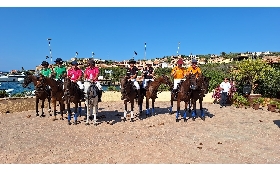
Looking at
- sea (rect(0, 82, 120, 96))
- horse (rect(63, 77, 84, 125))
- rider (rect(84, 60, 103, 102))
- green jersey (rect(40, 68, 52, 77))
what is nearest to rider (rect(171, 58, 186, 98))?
rider (rect(84, 60, 103, 102))

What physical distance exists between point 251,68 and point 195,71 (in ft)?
32.5

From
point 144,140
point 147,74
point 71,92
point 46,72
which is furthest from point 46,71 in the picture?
point 144,140

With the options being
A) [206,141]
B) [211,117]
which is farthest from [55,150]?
[211,117]

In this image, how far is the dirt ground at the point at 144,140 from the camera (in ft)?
25.4

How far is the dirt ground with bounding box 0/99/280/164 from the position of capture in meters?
7.75

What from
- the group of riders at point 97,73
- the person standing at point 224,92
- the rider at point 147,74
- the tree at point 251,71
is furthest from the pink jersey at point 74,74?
the tree at point 251,71

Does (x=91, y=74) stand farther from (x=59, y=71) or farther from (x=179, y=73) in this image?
(x=179, y=73)

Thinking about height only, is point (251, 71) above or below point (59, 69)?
above

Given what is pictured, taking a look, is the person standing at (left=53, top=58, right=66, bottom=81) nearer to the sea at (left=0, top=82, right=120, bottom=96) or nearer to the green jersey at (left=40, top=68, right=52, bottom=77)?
the green jersey at (left=40, top=68, right=52, bottom=77)

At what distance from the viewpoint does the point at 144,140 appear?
9914mm

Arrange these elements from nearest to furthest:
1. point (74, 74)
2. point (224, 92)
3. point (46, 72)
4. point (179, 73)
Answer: point (74, 74), point (179, 73), point (46, 72), point (224, 92)

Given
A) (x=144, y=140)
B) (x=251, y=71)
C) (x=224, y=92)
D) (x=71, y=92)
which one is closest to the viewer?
(x=144, y=140)

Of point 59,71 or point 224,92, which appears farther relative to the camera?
point 224,92

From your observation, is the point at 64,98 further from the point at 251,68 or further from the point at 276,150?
the point at 251,68
